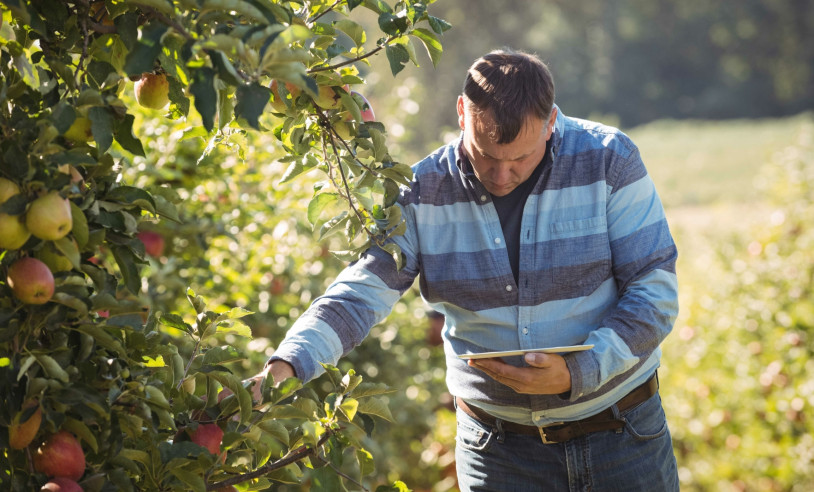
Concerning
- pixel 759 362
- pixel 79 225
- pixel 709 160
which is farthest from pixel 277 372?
pixel 709 160

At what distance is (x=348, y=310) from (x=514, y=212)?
1.41 ft

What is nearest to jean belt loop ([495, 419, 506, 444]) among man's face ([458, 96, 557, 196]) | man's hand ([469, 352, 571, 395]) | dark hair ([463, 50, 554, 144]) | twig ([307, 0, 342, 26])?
man's hand ([469, 352, 571, 395])

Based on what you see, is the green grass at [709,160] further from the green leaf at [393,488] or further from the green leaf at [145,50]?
the green leaf at [145,50]

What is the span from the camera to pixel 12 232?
36.2 inches

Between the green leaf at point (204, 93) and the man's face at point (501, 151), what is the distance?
0.82 m

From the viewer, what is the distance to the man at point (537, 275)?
1.68 meters

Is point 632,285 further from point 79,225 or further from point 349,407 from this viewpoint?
point 79,225

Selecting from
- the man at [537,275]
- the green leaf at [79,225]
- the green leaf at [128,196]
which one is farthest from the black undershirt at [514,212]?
the green leaf at [79,225]

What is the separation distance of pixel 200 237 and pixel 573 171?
114 centimetres

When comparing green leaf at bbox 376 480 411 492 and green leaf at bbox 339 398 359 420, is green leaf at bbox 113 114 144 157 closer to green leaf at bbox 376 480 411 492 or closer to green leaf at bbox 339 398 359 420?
green leaf at bbox 339 398 359 420

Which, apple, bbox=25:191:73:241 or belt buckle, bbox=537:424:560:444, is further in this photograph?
belt buckle, bbox=537:424:560:444

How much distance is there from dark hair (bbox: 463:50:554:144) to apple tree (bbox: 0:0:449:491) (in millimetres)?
308

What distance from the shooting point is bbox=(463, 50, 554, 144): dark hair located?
165 cm

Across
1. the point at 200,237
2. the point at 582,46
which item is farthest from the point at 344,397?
the point at 582,46
